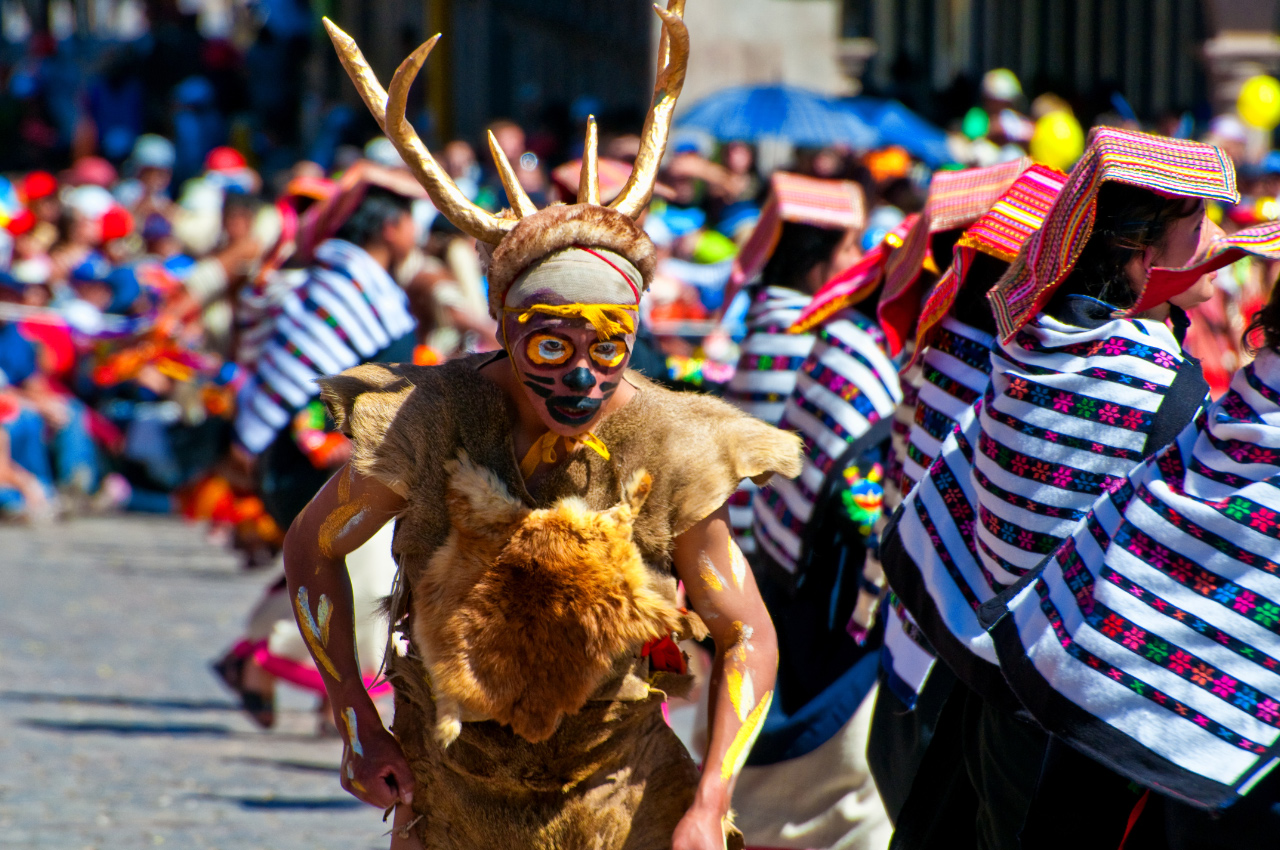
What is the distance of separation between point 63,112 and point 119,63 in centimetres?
116

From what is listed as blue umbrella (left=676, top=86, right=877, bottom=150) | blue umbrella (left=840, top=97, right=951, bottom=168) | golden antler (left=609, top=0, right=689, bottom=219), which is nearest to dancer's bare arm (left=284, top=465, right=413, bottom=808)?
golden antler (left=609, top=0, right=689, bottom=219)

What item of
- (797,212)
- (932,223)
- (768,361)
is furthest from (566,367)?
(797,212)

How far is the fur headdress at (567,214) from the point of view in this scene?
2895 millimetres

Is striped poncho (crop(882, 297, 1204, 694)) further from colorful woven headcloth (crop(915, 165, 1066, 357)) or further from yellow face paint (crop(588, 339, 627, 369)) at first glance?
yellow face paint (crop(588, 339, 627, 369))

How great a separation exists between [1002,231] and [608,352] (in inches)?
43.0

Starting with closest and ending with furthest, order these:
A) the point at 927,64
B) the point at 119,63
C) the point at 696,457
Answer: the point at 696,457
the point at 927,64
the point at 119,63

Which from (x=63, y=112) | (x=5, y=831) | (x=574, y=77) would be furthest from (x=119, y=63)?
(x=5, y=831)

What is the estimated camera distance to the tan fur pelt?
2.90m

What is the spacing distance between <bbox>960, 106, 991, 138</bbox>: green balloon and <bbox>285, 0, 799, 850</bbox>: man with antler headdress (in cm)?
886

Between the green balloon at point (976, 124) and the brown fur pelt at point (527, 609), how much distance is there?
911 centimetres

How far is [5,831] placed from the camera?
5445 mm

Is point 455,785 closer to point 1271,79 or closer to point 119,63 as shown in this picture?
point 1271,79

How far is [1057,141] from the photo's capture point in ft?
31.7

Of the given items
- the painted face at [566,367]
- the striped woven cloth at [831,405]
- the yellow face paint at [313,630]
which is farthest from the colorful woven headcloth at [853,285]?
the yellow face paint at [313,630]
